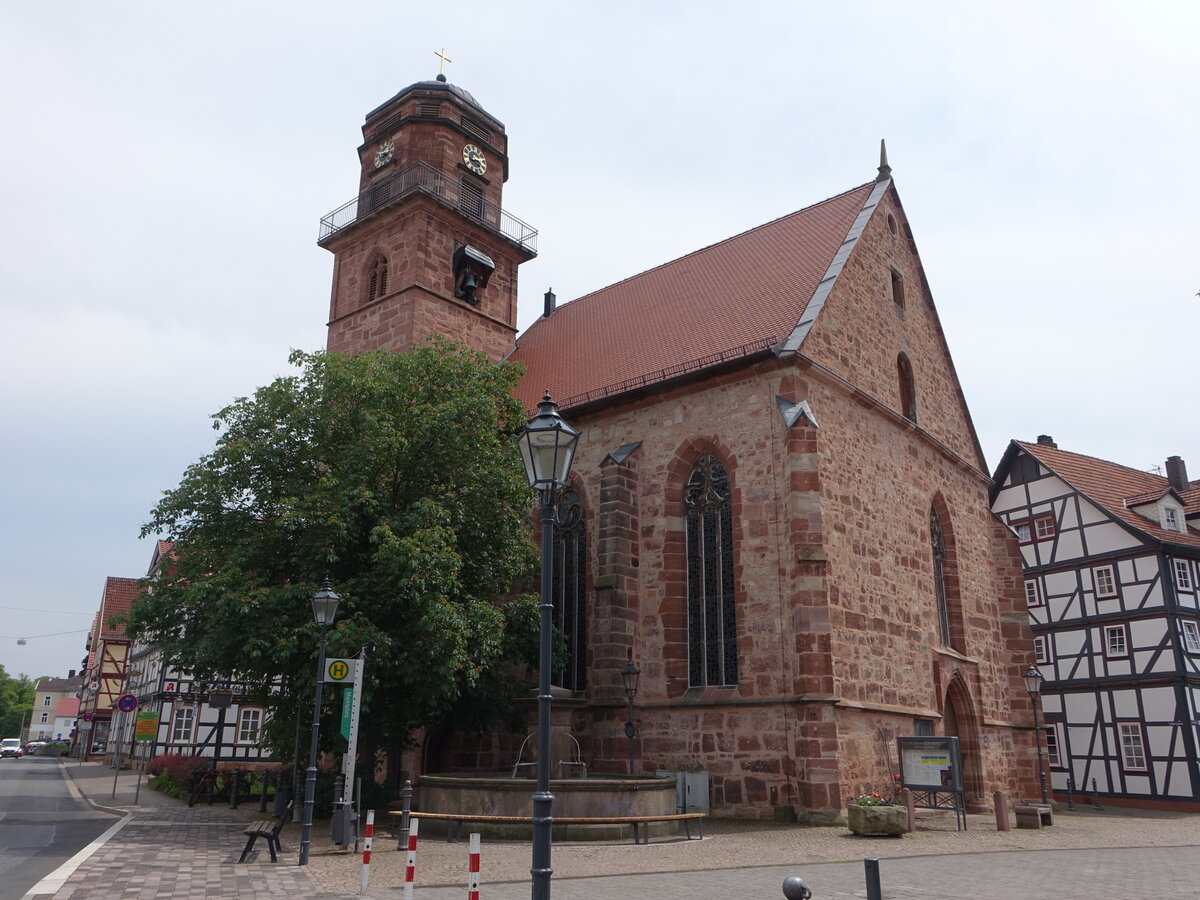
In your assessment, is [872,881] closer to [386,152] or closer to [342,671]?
[342,671]

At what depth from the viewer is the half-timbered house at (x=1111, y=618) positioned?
2470 cm

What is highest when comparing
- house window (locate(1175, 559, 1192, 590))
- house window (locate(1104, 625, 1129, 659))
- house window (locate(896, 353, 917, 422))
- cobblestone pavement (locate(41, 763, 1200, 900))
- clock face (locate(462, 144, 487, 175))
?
clock face (locate(462, 144, 487, 175))

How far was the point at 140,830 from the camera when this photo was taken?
47.6 ft

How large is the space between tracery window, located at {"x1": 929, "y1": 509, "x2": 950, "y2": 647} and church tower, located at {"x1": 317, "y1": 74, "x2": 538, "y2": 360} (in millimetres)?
12350

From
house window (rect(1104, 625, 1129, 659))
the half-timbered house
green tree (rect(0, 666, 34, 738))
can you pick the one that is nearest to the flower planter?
the half-timbered house

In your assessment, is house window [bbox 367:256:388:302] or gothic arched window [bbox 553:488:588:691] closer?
gothic arched window [bbox 553:488:588:691]

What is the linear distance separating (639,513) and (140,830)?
1007cm

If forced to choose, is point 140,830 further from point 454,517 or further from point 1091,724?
point 1091,724

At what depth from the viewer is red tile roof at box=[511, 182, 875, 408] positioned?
19.1 m

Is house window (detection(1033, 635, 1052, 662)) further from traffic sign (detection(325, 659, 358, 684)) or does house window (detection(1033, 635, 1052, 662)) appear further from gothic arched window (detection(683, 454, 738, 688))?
traffic sign (detection(325, 659, 358, 684))

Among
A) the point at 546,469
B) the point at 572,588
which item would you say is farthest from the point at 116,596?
the point at 546,469

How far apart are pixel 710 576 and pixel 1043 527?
16.7 metres

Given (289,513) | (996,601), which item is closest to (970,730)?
(996,601)

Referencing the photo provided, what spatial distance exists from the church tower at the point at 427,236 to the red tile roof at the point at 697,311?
7.40ft
